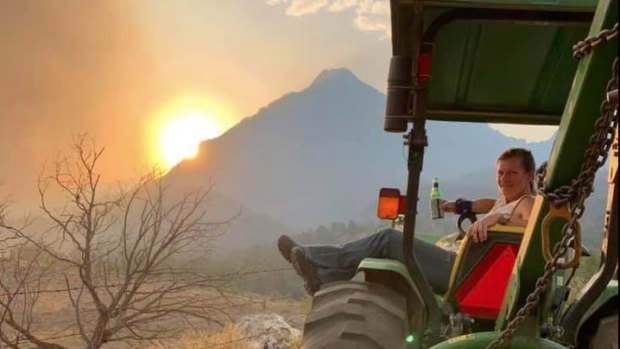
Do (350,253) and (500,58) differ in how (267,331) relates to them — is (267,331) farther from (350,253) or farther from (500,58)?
(500,58)

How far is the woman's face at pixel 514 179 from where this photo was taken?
3.93m

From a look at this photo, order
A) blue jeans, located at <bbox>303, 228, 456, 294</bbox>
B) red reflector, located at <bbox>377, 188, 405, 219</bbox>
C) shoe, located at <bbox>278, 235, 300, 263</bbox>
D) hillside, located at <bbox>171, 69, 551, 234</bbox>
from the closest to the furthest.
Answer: red reflector, located at <bbox>377, 188, 405, 219</bbox> → blue jeans, located at <bbox>303, 228, 456, 294</bbox> → shoe, located at <bbox>278, 235, 300, 263</bbox> → hillside, located at <bbox>171, 69, 551, 234</bbox>

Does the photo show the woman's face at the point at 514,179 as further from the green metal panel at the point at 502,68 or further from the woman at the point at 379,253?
the green metal panel at the point at 502,68

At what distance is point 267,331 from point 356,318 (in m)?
8.88

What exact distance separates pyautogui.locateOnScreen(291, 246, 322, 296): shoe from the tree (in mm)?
5407

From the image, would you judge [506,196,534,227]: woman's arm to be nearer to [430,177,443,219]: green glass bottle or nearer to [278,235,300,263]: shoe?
[430,177,443,219]: green glass bottle

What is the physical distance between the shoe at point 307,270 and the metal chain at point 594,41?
1.73 meters

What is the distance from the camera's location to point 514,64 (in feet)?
11.6

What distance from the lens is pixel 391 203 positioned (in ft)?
10.8

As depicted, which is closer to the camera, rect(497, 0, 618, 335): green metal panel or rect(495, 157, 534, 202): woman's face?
rect(497, 0, 618, 335): green metal panel

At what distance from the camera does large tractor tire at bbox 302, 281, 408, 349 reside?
9.48ft

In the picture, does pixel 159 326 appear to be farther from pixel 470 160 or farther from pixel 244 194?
pixel 470 160

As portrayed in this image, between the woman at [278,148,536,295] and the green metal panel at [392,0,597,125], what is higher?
the green metal panel at [392,0,597,125]

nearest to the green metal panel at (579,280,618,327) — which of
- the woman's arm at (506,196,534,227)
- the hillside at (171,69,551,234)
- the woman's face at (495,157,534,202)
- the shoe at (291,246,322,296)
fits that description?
the woman's arm at (506,196,534,227)
